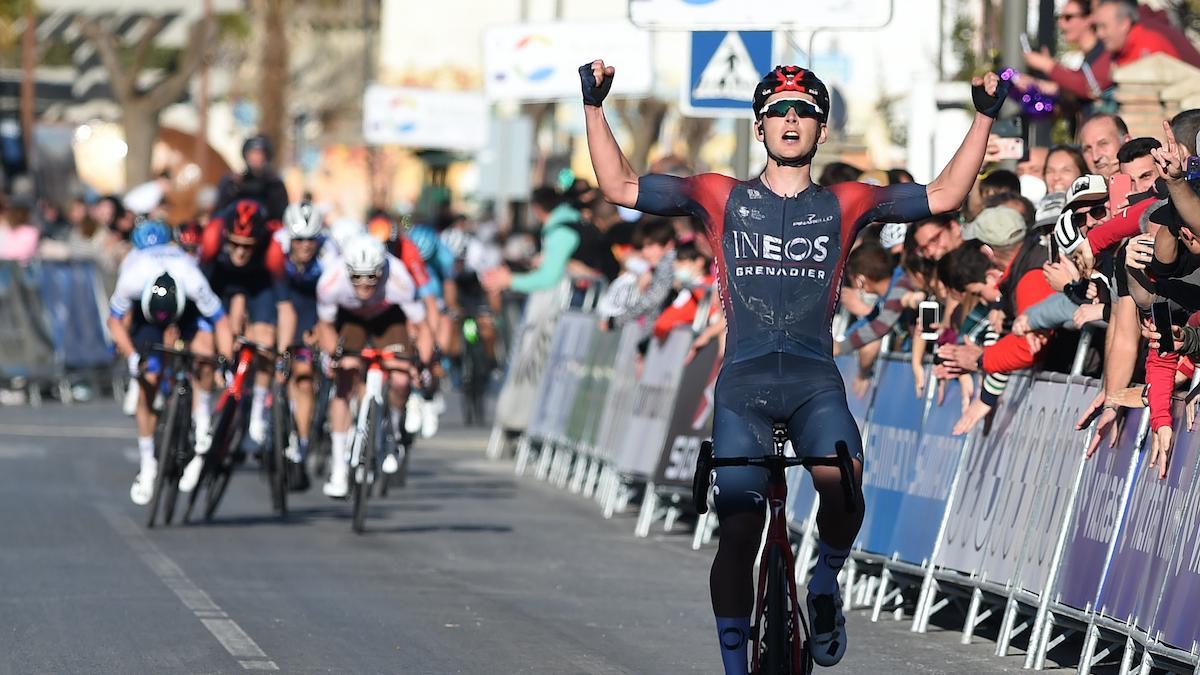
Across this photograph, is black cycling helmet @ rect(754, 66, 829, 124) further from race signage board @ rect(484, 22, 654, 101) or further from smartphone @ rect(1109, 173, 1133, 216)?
race signage board @ rect(484, 22, 654, 101)

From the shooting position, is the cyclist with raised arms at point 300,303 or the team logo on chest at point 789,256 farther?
the cyclist with raised arms at point 300,303

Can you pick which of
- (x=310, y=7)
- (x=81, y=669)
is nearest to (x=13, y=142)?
(x=81, y=669)

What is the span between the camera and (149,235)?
15391 mm

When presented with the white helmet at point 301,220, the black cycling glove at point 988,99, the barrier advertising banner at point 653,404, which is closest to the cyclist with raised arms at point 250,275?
the white helmet at point 301,220

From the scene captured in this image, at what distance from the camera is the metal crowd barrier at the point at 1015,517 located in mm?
9148

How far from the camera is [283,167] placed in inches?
2950

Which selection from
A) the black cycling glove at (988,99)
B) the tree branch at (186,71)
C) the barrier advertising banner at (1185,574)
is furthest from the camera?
the tree branch at (186,71)

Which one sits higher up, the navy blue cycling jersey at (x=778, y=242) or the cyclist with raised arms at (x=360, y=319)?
the navy blue cycling jersey at (x=778, y=242)

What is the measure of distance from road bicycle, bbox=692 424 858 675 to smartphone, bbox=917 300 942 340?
410 cm

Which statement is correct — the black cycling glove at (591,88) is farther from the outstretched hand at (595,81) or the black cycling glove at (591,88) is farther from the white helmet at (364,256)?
the white helmet at (364,256)

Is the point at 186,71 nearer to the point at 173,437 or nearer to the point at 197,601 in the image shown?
the point at 173,437

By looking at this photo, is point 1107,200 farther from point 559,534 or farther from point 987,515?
point 559,534

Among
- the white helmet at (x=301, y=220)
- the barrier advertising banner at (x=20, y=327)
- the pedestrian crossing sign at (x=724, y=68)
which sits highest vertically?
Answer: the pedestrian crossing sign at (x=724, y=68)

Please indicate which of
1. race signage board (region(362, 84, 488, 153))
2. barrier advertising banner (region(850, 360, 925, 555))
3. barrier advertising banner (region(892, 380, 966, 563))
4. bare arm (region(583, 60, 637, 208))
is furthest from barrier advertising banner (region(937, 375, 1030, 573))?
race signage board (region(362, 84, 488, 153))
